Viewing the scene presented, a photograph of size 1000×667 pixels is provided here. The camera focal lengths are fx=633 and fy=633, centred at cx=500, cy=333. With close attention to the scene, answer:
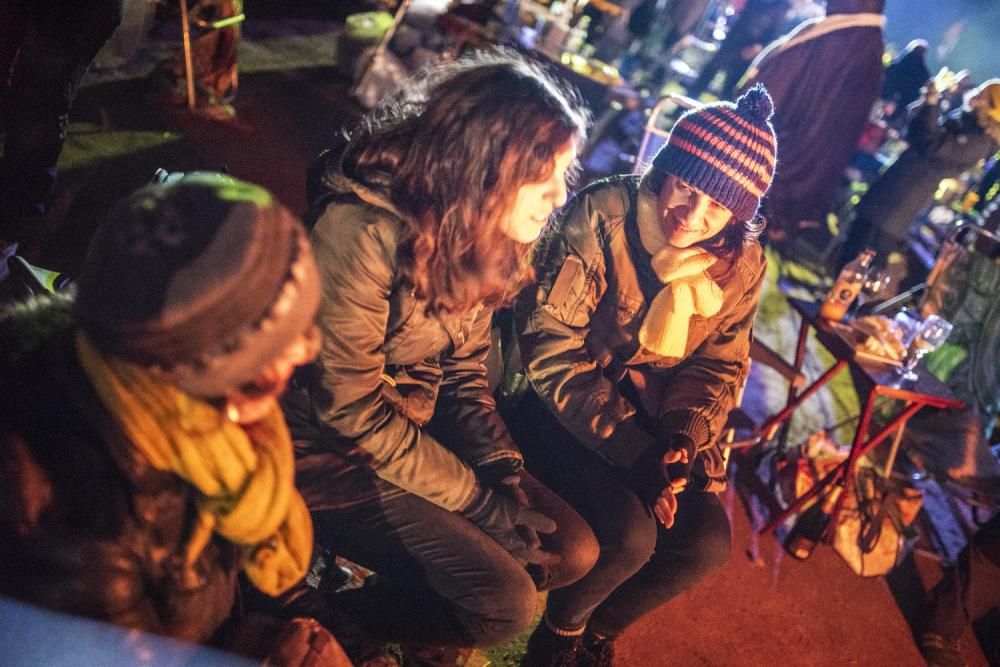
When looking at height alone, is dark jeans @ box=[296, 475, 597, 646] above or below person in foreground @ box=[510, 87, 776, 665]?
below

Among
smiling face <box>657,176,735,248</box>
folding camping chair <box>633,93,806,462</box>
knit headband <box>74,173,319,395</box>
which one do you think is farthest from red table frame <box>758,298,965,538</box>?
knit headband <box>74,173,319,395</box>

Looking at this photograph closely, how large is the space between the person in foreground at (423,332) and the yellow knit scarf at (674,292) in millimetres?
736

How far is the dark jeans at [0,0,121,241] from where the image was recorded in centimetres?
279

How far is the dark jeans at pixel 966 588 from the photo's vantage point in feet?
10.7

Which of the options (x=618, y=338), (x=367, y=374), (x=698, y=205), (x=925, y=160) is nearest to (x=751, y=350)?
(x=618, y=338)

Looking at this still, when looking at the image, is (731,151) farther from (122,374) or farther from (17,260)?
(17,260)

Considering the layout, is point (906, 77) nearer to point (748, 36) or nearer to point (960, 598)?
point (748, 36)

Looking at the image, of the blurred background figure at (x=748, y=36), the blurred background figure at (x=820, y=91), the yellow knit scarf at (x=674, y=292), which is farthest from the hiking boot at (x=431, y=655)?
the blurred background figure at (x=748, y=36)

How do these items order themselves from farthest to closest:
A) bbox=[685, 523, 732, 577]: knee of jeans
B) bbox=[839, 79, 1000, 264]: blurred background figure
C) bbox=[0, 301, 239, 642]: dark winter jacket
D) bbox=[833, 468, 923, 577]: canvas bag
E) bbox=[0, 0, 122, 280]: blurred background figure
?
bbox=[839, 79, 1000, 264]: blurred background figure
bbox=[833, 468, 923, 577]: canvas bag
bbox=[0, 0, 122, 280]: blurred background figure
bbox=[685, 523, 732, 577]: knee of jeans
bbox=[0, 301, 239, 642]: dark winter jacket

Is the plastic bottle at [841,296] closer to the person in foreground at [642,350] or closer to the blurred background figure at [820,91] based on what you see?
the person in foreground at [642,350]

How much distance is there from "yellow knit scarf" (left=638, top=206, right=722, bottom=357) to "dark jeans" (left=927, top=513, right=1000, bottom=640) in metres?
A: 2.08

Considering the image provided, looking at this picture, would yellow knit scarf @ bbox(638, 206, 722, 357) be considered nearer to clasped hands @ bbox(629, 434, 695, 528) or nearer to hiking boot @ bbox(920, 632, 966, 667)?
clasped hands @ bbox(629, 434, 695, 528)

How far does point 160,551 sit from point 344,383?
637 mm

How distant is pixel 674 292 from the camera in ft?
8.35
